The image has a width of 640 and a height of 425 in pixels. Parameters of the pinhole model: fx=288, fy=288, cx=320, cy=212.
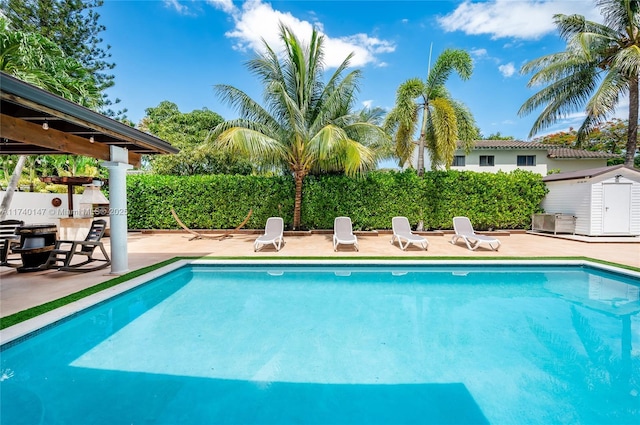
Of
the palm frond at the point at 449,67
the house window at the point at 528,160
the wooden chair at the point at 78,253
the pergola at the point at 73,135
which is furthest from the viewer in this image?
the house window at the point at 528,160

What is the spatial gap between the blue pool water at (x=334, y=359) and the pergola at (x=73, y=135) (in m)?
2.30

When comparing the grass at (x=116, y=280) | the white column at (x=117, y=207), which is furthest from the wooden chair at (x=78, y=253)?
the grass at (x=116, y=280)

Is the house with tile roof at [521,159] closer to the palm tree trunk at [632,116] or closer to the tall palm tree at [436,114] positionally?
the palm tree trunk at [632,116]

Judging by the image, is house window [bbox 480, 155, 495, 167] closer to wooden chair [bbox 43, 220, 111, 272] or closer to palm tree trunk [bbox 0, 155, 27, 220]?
wooden chair [bbox 43, 220, 111, 272]

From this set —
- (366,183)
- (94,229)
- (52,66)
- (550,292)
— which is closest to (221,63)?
(52,66)

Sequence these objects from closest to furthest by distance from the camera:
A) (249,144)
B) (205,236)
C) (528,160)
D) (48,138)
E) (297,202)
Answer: (48,138), (249,144), (205,236), (297,202), (528,160)

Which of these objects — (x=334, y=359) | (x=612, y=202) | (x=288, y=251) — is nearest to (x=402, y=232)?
(x=288, y=251)

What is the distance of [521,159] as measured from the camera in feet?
83.7

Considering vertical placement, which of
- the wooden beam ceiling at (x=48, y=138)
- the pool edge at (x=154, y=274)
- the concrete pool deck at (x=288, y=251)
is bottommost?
the pool edge at (x=154, y=274)

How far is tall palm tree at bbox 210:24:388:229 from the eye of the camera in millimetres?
12193

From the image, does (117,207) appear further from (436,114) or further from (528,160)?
(528,160)

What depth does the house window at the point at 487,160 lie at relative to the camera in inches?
1013

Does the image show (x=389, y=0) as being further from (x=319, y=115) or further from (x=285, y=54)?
(x=319, y=115)

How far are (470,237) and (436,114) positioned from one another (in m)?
5.98
